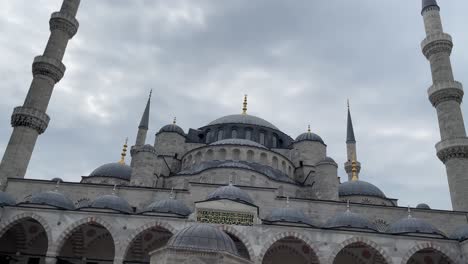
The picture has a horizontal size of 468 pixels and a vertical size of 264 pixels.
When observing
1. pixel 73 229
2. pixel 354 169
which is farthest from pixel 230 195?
pixel 354 169

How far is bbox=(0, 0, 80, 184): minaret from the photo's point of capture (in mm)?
18859

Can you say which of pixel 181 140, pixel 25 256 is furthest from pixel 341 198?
pixel 25 256

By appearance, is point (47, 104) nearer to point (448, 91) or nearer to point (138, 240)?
point (138, 240)

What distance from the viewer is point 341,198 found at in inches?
833

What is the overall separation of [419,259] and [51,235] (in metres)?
14.1

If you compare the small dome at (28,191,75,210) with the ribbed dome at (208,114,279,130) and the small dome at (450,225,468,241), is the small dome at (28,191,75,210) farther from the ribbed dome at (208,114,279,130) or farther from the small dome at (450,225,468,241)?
the small dome at (450,225,468,241)

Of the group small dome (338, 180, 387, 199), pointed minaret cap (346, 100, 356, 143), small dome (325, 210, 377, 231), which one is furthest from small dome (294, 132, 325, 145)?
small dome (325, 210, 377, 231)

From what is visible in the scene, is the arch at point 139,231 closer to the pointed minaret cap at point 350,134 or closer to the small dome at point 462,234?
the small dome at point 462,234

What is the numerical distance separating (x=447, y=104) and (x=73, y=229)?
18331 mm

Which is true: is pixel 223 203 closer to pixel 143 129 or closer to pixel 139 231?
pixel 139 231

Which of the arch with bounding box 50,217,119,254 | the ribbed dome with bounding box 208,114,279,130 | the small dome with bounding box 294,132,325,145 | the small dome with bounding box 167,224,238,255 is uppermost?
the ribbed dome with bounding box 208,114,279,130

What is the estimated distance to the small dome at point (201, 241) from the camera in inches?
296

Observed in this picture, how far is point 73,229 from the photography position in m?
14.3

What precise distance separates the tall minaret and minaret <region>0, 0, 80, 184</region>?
65.3ft
